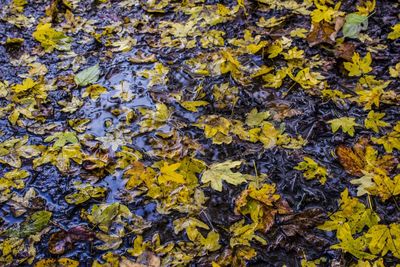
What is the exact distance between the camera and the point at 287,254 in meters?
1.60

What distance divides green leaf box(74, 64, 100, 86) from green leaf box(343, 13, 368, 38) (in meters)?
1.87

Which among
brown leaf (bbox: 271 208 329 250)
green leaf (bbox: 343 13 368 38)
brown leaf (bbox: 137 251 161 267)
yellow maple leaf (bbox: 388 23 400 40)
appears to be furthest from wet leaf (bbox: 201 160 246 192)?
yellow maple leaf (bbox: 388 23 400 40)

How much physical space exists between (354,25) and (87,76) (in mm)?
2031

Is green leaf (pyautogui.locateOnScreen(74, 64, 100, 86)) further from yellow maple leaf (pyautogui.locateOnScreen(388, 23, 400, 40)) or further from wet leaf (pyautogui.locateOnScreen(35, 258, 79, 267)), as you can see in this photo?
yellow maple leaf (pyautogui.locateOnScreen(388, 23, 400, 40))

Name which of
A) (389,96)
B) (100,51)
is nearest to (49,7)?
(100,51)

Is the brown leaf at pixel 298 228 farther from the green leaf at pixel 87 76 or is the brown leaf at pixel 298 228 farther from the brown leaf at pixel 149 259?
the green leaf at pixel 87 76

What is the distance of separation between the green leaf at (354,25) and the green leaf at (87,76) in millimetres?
1865

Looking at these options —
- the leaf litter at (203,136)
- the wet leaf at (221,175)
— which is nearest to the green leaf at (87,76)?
the leaf litter at (203,136)

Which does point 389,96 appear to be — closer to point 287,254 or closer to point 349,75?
point 349,75

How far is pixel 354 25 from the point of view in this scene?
104 inches

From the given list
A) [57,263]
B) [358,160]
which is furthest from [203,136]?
[57,263]

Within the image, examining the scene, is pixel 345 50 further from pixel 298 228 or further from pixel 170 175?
pixel 170 175

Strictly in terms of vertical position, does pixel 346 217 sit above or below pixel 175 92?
below

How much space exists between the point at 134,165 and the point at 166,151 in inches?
7.8
